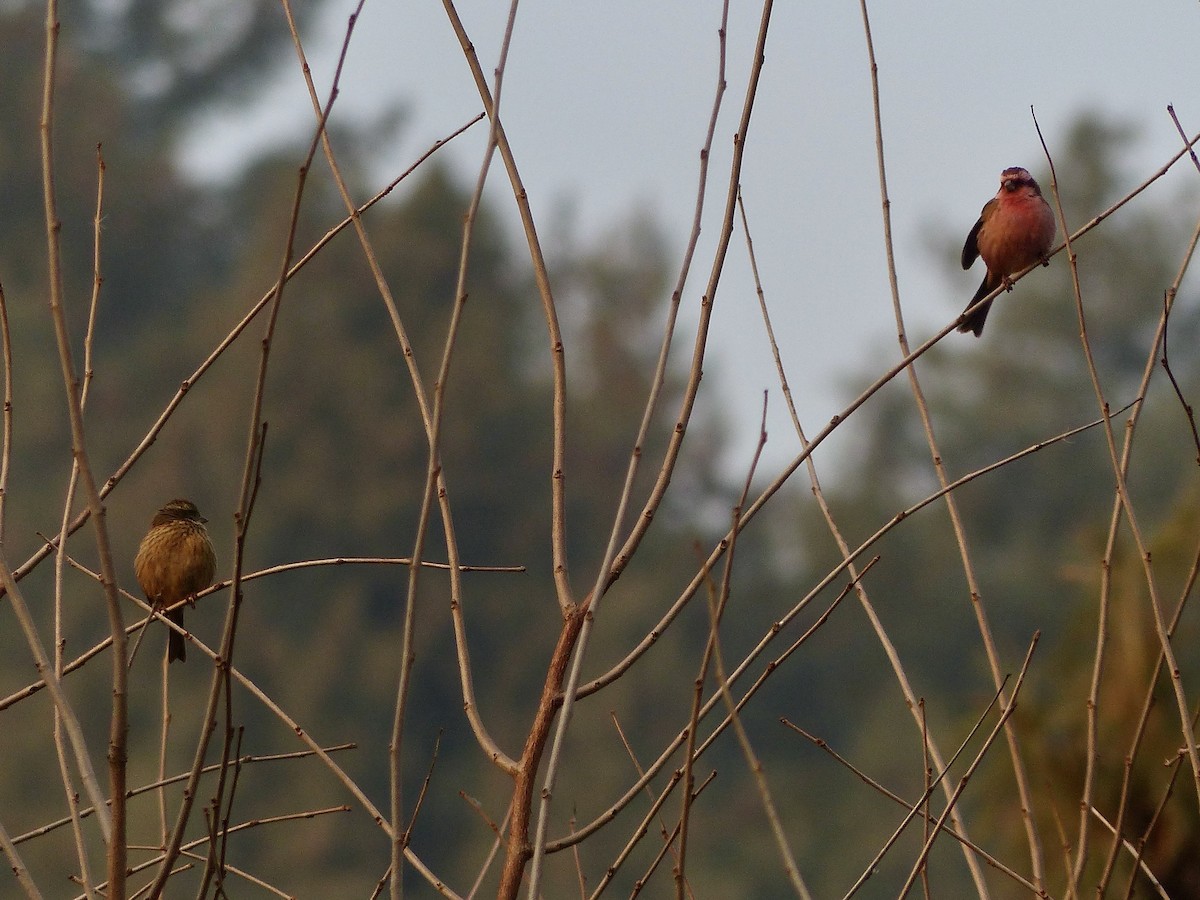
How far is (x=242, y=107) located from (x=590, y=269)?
592 inches

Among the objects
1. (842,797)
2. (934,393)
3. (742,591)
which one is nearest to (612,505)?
(742,591)

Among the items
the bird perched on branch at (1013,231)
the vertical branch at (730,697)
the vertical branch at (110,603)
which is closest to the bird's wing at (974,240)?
the bird perched on branch at (1013,231)

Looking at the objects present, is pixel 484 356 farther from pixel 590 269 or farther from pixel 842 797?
pixel 842 797

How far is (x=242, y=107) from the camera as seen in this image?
59125 millimetres

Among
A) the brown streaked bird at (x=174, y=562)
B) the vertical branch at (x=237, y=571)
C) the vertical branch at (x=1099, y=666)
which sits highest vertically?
the vertical branch at (x=237, y=571)

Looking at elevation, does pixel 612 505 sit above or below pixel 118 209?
below

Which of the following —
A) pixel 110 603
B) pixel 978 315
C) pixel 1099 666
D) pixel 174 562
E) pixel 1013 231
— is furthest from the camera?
pixel 174 562

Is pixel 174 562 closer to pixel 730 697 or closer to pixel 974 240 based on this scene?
pixel 974 240

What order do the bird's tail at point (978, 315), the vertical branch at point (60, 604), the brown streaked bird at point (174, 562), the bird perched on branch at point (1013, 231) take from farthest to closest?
the brown streaked bird at point (174, 562) < the bird perched on branch at point (1013, 231) < the bird's tail at point (978, 315) < the vertical branch at point (60, 604)

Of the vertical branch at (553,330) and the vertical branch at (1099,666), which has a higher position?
the vertical branch at (553,330)

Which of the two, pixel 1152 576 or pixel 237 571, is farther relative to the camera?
pixel 1152 576

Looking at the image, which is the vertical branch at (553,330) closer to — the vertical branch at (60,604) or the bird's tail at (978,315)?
the vertical branch at (60,604)

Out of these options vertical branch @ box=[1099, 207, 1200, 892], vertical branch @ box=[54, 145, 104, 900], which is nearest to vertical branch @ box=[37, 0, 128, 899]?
vertical branch @ box=[54, 145, 104, 900]

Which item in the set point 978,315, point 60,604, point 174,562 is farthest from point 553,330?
point 174,562
